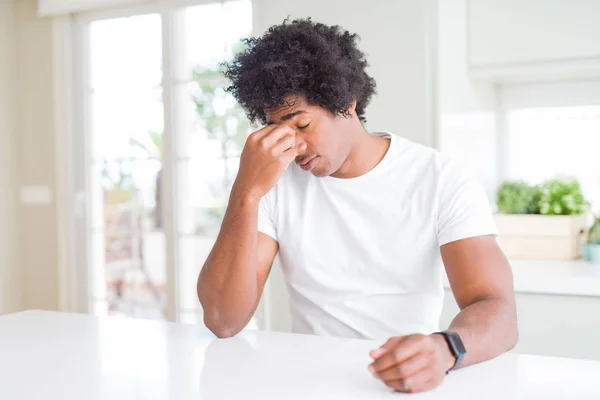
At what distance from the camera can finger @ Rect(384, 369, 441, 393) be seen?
0.93 meters

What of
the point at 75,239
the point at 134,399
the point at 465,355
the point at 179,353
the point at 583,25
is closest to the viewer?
the point at 134,399

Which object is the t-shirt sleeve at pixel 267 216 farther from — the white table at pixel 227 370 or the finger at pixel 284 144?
the white table at pixel 227 370

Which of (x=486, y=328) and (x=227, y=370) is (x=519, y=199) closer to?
(x=486, y=328)

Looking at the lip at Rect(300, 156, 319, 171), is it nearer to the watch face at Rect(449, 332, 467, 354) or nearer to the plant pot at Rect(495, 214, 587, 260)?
the watch face at Rect(449, 332, 467, 354)

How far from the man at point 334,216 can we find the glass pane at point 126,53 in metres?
2.18

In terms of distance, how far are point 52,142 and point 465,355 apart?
342 centimetres

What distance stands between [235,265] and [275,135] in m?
0.32

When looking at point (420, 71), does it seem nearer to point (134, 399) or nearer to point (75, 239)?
point (134, 399)

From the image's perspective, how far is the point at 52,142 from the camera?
3896 mm

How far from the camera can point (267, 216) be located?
162 cm

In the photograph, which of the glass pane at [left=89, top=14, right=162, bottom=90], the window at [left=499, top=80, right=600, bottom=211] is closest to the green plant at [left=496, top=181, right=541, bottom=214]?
the window at [left=499, top=80, right=600, bottom=211]

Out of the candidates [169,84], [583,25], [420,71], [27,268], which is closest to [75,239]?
[27,268]

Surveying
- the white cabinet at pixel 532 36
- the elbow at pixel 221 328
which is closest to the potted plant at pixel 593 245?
the white cabinet at pixel 532 36

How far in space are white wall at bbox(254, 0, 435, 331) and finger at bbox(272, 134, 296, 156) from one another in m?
1.09
